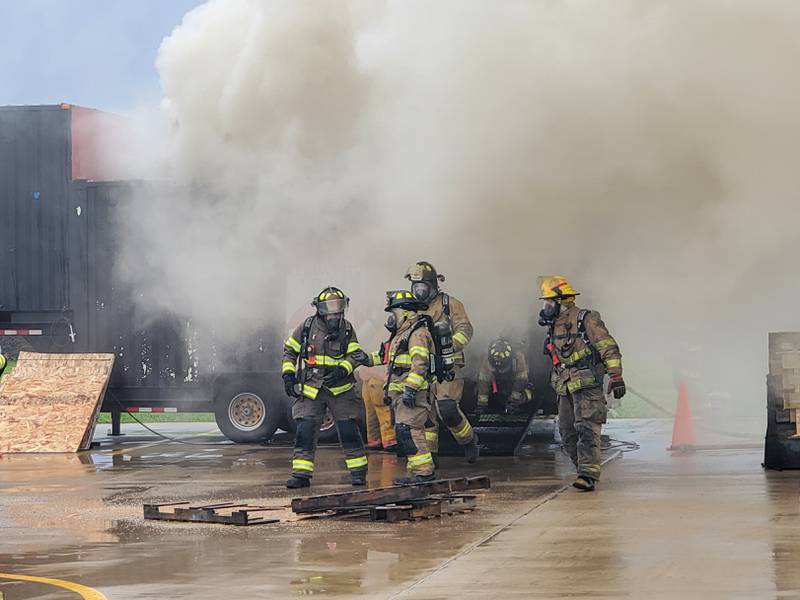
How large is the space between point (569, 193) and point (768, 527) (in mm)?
6301

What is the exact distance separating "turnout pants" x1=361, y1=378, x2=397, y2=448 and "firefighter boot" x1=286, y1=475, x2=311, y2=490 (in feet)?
11.1

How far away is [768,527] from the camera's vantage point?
902cm

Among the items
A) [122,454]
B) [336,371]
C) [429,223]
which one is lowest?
[122,454]

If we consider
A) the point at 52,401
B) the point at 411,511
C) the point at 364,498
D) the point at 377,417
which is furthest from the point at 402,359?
the point at 52,401

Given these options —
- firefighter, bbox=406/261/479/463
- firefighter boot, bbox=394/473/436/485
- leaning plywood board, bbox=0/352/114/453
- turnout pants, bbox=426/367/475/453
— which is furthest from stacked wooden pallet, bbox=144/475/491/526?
leaning plywood board, bbox=0/352/114/453

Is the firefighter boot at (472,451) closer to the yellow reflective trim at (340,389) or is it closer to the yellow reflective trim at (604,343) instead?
the yellow reflective trim at (340,389)

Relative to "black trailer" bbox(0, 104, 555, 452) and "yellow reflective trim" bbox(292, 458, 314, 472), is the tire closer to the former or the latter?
"black trailer" bbox(0, 104, 555, 452)

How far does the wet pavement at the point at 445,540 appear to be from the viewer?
7.27 meters

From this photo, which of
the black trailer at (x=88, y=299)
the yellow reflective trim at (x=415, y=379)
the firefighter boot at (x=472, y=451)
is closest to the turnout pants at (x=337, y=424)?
the yellow reflective trim at (x=415, y=379)

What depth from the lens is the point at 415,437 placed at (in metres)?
11.8

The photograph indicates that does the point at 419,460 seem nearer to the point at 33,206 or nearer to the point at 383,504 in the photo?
the point at 383,504

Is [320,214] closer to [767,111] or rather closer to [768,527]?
[767,111]

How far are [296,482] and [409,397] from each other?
52.2 inches

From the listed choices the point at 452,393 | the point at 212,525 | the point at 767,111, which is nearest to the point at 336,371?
the point at 452,393
